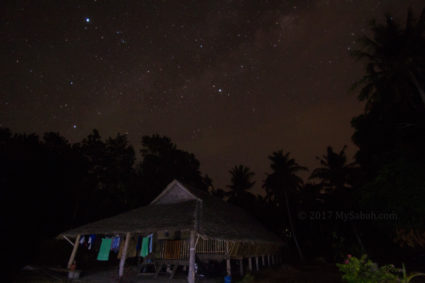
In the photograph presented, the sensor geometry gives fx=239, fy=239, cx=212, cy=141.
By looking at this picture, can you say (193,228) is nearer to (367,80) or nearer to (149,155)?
(367,80)

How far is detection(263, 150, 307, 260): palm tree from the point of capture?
34938 millimetres

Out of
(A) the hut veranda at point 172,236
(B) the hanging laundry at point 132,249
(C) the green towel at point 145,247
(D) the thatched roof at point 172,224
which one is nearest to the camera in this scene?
(D) the thatched roof at point 172,224

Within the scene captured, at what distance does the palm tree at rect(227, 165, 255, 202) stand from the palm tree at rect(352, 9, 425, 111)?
25971 millimetres

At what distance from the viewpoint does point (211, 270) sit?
1620cm

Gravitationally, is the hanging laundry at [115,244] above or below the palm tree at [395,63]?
below

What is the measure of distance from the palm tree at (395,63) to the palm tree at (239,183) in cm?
2597

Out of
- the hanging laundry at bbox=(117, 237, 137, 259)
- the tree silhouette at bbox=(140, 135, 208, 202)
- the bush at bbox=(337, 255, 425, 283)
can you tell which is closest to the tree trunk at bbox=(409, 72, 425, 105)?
the bush at bbox=(337, 255, 425, 283)

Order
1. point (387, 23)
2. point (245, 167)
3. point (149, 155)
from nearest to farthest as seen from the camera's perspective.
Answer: point (387, 23) < point (149, 155) < point (245, 167)

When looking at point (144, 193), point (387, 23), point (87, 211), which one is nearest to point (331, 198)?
point (387, 23)

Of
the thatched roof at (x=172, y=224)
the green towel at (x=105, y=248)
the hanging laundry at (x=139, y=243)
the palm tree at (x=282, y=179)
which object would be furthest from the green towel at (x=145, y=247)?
A: the palm tree at (x=282, y=179)

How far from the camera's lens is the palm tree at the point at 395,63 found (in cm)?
1633

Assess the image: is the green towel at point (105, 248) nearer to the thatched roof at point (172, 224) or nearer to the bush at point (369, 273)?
the thatched roof at point (172, 224)

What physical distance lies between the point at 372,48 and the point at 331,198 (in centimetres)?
2082

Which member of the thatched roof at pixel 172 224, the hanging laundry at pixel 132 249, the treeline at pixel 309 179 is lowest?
the hanging laundry at pixel 132 249
